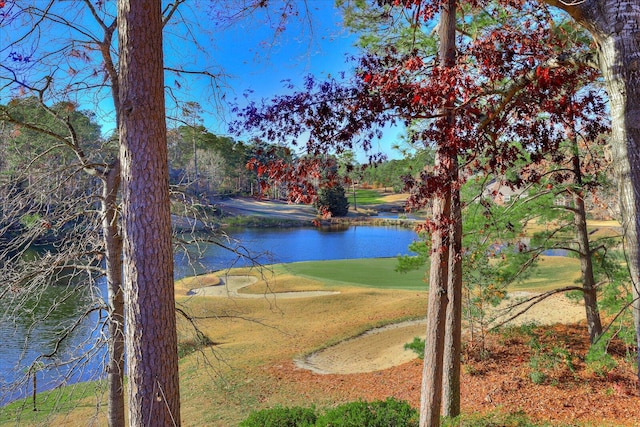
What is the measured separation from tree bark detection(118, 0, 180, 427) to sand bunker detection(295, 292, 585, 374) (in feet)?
29.7

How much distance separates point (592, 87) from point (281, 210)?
51921mm

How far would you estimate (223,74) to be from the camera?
660 centimetres

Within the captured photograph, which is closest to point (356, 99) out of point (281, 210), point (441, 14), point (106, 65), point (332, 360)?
point (441, 14)

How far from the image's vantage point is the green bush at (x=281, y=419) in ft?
18.8

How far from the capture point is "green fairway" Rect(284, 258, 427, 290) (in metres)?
23.2

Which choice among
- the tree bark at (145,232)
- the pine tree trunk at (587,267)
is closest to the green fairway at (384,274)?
the pine tree trunk at (587,267)

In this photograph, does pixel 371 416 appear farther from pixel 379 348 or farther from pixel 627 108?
pixel 379 348

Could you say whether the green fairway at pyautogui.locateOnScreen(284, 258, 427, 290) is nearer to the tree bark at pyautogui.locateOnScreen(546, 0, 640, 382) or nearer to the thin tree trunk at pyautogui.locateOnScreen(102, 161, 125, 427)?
the thin tree trunk at pyautogui.locateOnScreen(102, 161, 125, 427)

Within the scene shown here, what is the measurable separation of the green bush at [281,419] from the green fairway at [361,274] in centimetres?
1599

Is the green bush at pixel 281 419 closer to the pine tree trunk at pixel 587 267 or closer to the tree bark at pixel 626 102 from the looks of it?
the tree bark at pixel 626 102

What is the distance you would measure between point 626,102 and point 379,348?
1144 centimetres

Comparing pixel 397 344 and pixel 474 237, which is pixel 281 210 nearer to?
pixel 397 344

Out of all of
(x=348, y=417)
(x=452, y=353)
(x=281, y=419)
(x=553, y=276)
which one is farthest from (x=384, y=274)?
(x=348, y=417)

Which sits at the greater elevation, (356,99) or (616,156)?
(356,99)
